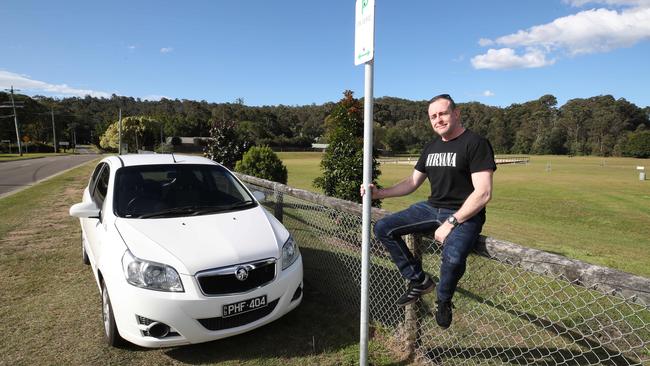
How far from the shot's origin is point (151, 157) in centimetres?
524

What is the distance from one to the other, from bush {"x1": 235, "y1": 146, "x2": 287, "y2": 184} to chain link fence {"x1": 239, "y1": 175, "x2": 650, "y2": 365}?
629 cm

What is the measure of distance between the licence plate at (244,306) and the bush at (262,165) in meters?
8.77

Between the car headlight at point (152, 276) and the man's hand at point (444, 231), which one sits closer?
the man's hand at point (444, 231)

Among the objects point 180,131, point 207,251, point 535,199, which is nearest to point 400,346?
point 207,251

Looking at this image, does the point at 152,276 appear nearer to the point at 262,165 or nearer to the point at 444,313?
the point at 444,313

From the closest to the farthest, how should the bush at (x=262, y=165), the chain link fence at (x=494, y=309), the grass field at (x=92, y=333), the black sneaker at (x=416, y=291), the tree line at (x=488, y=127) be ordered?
the chain link fence at (x=494, y=309) → the black sneaker at (x=416, y=291) → the grass field at (x=92, y=333) → the bush at (x=262, y=165) → the tree line at (x=488, y=127)

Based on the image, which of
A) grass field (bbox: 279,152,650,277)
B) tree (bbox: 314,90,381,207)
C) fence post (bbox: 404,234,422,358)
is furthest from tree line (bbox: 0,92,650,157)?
fence post (bbox: 404,234,422,358)

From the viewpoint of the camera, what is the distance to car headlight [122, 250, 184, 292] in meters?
3.18

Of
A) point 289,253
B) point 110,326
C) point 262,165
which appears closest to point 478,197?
point 289,253

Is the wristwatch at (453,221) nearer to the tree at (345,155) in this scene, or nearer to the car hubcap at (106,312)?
the car hubcap at (106,312)

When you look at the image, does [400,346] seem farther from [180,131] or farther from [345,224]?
[180,131]

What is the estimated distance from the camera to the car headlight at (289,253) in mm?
3725

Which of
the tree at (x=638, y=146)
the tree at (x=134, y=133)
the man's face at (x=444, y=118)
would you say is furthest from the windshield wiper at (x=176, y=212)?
the tree at (x=638, y=146)

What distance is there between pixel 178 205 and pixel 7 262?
362 centimetres
